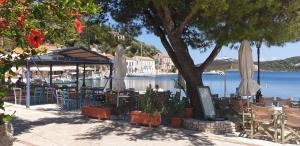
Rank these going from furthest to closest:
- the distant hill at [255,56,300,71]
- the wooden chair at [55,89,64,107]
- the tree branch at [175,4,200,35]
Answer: the distant hill at [255,56,300,71], the wooden chair at [55,89,64,107], the tree branch at [175,4,200,35]

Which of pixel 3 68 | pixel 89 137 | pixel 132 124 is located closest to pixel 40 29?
pixel 3 68

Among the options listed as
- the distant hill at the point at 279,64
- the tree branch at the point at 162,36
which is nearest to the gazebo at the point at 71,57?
the tree branch at the point at 162,36

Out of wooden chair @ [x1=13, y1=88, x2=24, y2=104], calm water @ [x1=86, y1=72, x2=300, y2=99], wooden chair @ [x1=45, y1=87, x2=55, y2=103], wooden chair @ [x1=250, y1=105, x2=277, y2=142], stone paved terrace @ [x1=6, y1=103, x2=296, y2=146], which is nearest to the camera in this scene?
stone paved terrace @ [x1=6, y1=103, x2=296, y2=146]

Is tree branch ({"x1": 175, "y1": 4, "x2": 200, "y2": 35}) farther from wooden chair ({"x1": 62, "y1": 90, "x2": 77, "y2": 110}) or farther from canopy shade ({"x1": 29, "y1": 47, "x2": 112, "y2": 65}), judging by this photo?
canopy shade ({"x1": 29, "y1": 47, "x2": 112, "y2": 65})

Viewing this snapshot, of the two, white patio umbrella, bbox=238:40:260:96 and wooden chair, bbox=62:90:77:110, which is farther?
wooden chair, bbox=62:90:77:110

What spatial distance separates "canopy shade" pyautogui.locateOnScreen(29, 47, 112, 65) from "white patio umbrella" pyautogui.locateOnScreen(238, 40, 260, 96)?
24.4ft

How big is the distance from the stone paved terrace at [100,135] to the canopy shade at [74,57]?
4163 millimetres

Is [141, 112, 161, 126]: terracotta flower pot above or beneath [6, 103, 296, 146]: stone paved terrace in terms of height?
above

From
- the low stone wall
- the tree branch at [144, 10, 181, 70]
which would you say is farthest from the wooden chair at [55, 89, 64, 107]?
the low stone wall

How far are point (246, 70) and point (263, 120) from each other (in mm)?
2140

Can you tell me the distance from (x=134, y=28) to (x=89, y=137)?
5408mm

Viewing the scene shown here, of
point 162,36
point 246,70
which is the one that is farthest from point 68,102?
point 246,70

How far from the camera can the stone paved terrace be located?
9.07m

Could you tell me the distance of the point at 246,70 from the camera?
1116cm
